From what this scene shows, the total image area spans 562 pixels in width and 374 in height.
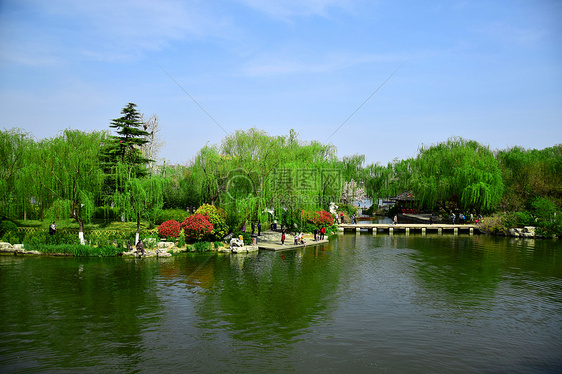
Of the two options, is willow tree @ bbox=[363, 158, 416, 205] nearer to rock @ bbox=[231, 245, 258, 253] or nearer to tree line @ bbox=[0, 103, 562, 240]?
tree line @ bbox=[0, 103, 562, 240]

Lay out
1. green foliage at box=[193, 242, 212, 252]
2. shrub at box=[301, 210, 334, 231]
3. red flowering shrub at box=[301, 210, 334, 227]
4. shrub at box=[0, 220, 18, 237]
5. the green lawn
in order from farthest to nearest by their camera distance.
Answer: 1. shrub at box=[301, 210, 334, 231]
2. red flowering shrub at box=[301, 210, 334, 227]
3. the green lawn
4. green foliage at box=[193, 242, 212, 252]
5. shrub at box=[0, 220, 18, 237]

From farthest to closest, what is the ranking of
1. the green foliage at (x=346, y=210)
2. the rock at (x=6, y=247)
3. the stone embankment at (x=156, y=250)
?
the green foliage at (x=346, y=210) < the stone embankment at (x=156, y=250) < the rock at (x=6, y=247)

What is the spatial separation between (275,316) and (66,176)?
2288 centimetres

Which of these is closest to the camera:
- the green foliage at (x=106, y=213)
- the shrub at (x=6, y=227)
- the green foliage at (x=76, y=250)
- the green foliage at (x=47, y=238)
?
the green foliage at (x=76, y=250)

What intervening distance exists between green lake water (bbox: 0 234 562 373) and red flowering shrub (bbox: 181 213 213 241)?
4.13 meters

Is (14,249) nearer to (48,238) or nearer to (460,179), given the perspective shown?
(48,238)

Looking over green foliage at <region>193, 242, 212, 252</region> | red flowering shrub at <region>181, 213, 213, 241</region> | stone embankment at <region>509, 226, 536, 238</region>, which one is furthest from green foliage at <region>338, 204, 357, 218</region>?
green foliage at <region>193, 242, 212, 252</region>

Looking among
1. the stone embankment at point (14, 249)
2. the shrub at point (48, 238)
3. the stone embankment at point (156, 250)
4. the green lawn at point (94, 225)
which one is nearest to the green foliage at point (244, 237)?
the stone embankment at point (156, 250)

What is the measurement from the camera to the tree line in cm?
3034

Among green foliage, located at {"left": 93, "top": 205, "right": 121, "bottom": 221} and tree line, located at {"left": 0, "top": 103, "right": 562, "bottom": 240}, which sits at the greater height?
tree line, located at {"left": 0, "top": 103, "right": 562, "bottom": 240}

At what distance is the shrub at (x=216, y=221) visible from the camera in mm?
33156

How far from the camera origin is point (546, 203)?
44.8 meters

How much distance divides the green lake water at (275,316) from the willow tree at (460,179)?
72.2 feet

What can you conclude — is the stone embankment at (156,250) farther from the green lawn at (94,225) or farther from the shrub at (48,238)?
the green lawn at (94,225)
